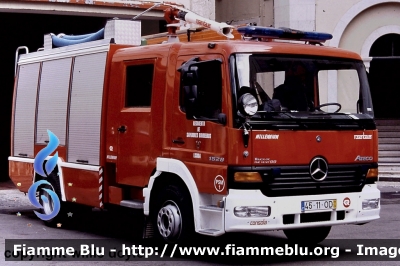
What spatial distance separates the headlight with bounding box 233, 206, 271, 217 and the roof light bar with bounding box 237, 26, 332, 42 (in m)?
2.15

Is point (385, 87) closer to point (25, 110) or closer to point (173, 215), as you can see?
point (25, 110)

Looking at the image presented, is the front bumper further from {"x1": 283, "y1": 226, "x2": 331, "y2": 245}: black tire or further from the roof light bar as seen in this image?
the roof light bar

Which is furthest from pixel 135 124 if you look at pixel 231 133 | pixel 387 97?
pixel 387 97

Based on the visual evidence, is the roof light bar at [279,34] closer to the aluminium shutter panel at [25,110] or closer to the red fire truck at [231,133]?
the red fire truck at [231,133]

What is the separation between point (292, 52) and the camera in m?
9.56

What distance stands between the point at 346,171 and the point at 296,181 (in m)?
0.76

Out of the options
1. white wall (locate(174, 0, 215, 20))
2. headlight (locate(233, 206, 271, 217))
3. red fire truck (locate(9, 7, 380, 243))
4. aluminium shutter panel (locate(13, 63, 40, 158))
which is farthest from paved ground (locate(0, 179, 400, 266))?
white wall (locate(174, 0, 215, 20))

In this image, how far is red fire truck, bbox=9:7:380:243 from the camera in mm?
9000

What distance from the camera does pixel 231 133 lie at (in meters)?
8.97

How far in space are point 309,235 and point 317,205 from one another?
4.92ft

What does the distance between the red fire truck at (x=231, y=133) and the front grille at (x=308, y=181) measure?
14mm

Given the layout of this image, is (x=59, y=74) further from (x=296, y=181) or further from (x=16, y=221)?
(x=296, y=181)

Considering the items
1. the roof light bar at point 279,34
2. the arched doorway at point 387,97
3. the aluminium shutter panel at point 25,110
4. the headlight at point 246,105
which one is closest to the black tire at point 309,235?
the headlight at point 246,105

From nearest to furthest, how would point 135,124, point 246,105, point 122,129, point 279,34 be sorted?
point 246,105
point 279,34
point 135,124
point 122,129
